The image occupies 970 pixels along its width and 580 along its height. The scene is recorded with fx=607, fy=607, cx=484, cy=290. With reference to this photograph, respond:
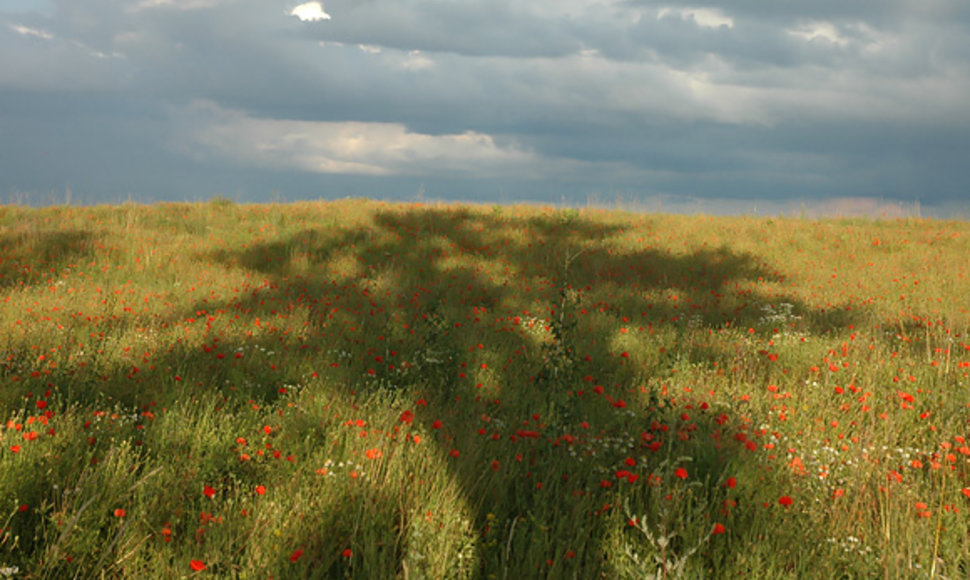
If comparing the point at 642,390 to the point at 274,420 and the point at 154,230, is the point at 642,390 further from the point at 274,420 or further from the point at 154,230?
the point at 154,230

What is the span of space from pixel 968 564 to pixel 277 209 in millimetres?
16639

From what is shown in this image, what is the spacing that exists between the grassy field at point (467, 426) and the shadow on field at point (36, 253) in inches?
5.3

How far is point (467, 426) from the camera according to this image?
163 inches

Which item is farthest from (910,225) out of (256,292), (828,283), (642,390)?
(256,292)

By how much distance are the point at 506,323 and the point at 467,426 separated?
3704 millimetres

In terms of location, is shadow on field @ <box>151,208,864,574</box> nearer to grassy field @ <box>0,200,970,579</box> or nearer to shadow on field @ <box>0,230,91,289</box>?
grassy field @ <box>0,200,970,579</box>

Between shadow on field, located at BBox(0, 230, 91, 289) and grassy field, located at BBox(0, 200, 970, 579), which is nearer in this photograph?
grassy field, located at BBox(0, 200, 970, 579)

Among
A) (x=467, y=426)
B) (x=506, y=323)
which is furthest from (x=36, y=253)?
(x=467, y=426)

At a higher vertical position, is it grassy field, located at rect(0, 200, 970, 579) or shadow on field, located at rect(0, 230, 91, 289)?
shadow on field, located at rect(0, 230, 91, 289)

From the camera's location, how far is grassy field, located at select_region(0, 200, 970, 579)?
2926 millimetres

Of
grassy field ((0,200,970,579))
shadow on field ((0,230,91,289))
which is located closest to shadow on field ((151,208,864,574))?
grassy field ((0,200,970,579))

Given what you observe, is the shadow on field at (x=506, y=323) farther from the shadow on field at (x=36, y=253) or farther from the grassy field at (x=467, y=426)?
the shadow on field at (x=36, y=253)

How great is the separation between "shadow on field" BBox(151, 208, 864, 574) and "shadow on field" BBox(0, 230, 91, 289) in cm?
260

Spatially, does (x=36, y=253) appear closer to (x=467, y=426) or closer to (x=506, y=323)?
(x=506, y=323)
